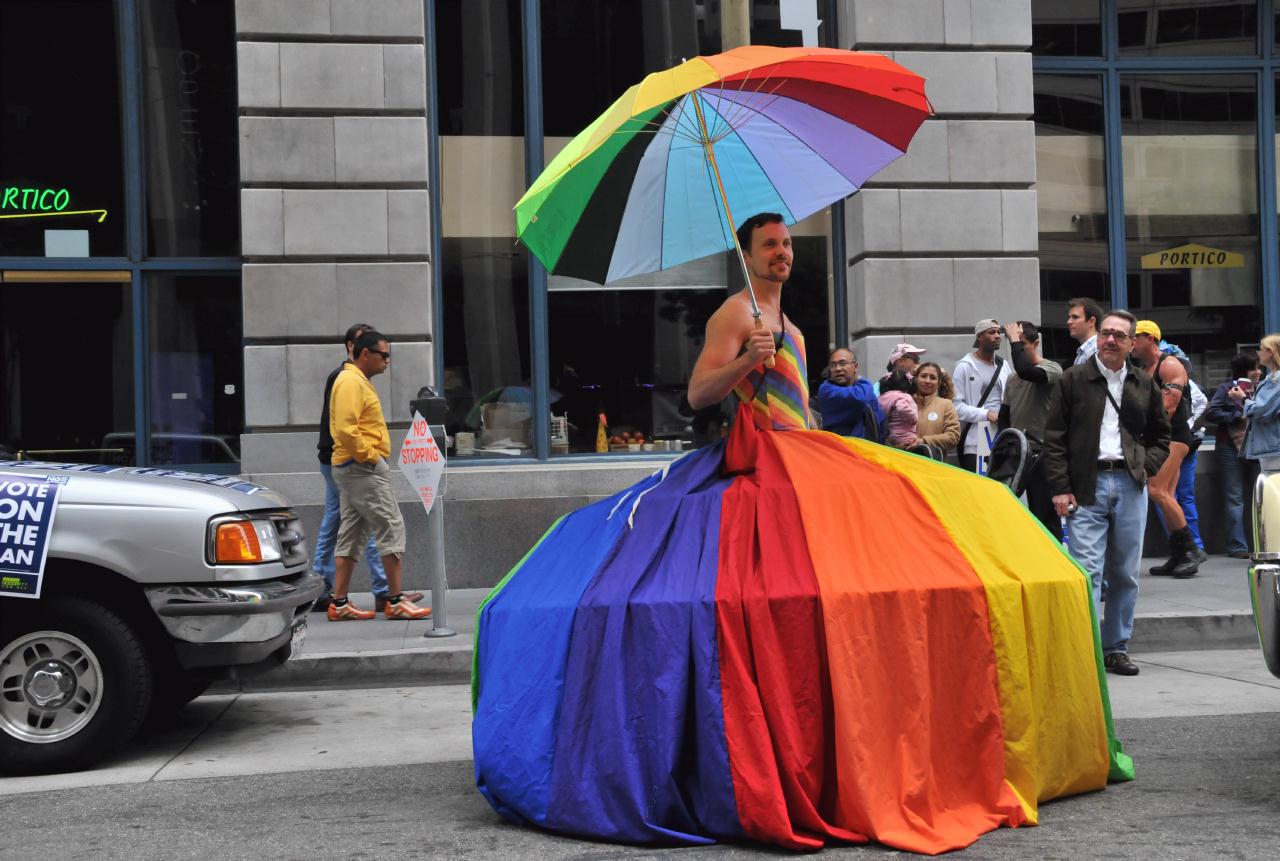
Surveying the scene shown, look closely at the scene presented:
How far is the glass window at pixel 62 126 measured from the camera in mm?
12297

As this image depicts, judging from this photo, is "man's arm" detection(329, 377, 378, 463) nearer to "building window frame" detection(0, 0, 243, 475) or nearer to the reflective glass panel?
the reflective glass panel

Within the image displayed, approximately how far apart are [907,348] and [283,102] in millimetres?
5413

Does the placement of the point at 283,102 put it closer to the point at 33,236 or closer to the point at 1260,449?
the point at 33,236

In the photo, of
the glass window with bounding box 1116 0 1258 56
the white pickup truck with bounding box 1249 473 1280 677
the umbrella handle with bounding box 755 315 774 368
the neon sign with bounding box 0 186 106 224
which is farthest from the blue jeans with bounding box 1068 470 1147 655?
the neon sign with bounding box 0 186 106 224

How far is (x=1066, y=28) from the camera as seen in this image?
537 inches

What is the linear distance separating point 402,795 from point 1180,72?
11.4 meters

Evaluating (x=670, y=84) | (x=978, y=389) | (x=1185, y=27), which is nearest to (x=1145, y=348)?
(x=978, y=389)

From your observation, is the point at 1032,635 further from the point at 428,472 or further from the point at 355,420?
the point at 355,420

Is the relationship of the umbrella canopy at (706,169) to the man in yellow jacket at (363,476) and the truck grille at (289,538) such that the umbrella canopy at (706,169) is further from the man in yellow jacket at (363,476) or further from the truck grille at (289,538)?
the man in yellow jacket at (363,476)

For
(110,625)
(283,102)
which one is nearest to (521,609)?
(110,625)

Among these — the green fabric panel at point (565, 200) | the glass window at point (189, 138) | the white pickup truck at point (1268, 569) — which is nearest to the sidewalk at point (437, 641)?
the green fabric panel at point (565, 200)

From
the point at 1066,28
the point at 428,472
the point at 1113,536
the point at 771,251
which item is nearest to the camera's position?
the point at 771,251

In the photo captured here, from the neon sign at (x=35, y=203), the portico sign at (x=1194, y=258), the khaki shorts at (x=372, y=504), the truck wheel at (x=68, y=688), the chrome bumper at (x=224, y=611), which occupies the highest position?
the neon sign at (x=35, y=203)

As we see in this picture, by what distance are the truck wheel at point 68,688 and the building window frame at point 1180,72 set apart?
403 inches
